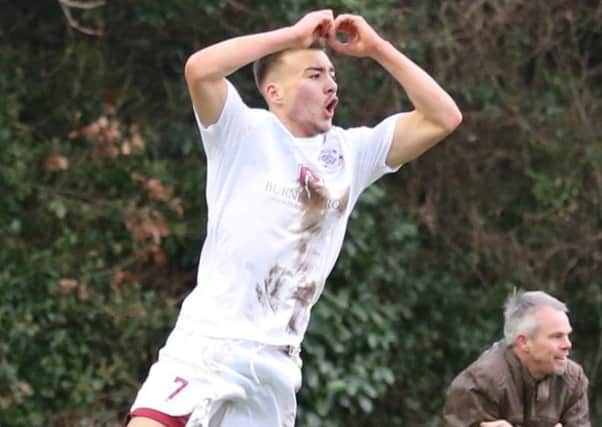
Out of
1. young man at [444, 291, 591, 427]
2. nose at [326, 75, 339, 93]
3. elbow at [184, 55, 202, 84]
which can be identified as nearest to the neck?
young man at [444, 291, 591, 427]

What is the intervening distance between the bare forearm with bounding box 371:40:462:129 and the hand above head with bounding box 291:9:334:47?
0.70ft

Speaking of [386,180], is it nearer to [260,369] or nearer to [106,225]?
[106,225]

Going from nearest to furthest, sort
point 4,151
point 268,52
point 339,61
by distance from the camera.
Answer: point 268,52, point 4,151, point 339,61

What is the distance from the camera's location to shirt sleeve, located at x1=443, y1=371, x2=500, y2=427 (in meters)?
6.49

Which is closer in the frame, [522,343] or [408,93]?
[408,93]

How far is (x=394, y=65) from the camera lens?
17.1ft

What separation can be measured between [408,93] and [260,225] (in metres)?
0.66

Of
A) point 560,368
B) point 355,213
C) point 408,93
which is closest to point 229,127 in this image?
point 408,93

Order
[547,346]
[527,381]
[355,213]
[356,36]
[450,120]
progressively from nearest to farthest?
1. [356,36]
2. [450,120]
3. [547,346]
4. [527,381]
5. [355,213]

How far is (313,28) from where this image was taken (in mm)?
4984

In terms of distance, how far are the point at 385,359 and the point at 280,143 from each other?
4382 millimetres

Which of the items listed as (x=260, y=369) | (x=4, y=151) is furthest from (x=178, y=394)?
(x=4, y=151)

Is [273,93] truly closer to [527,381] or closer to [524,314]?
[524,314]

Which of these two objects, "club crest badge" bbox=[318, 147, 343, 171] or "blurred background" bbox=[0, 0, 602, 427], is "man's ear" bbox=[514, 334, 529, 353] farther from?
"blurred background" bbox=[0, 0, 602, 427]
